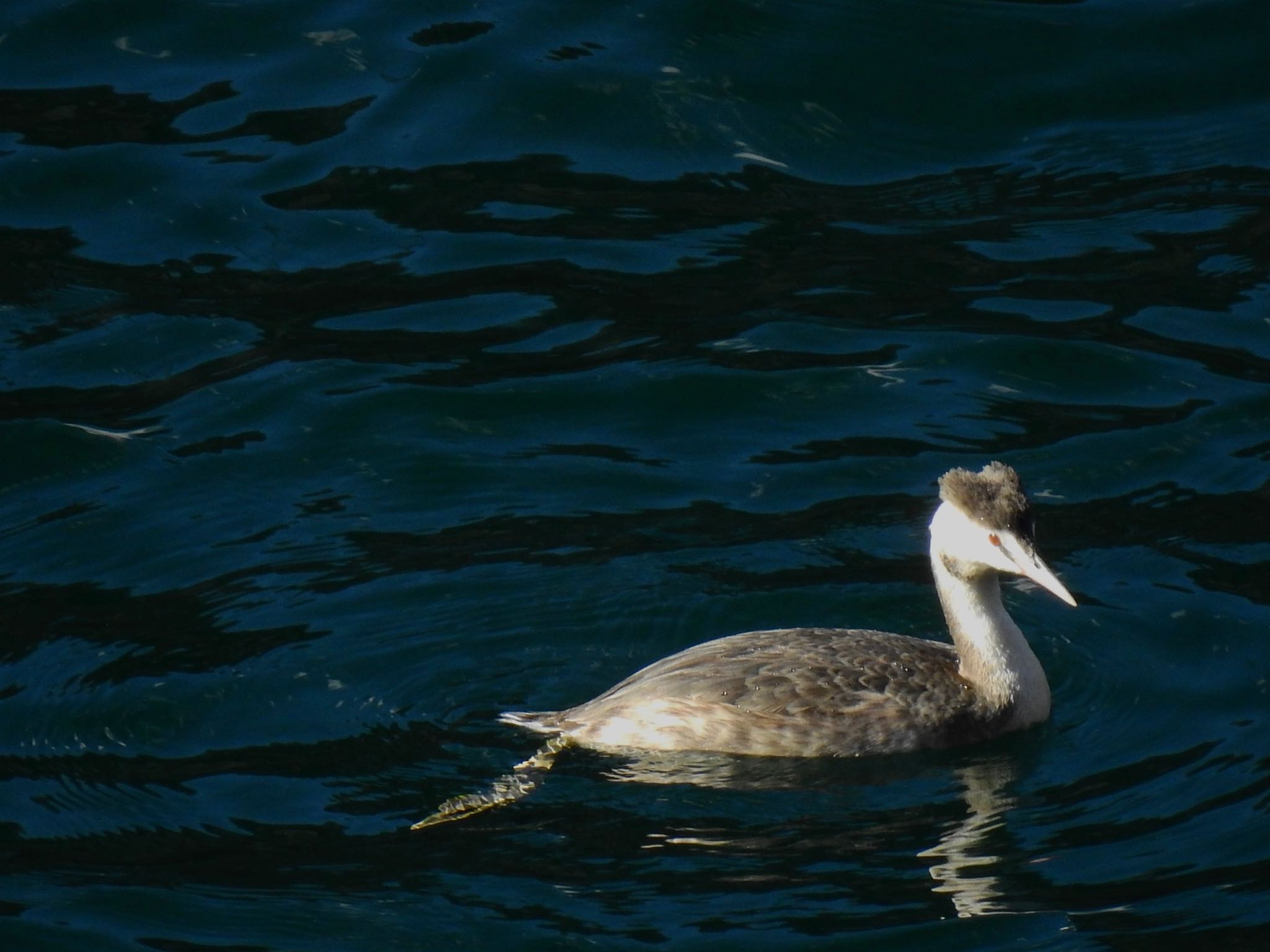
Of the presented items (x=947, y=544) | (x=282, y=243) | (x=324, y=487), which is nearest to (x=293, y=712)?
(x=324, y=487)

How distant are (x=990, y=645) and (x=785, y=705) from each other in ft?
2.88

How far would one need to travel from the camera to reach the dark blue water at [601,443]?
7188mm

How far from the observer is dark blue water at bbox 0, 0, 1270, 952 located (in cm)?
719

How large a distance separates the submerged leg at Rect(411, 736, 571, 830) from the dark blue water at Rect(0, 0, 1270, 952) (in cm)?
6

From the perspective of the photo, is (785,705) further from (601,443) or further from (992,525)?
(601,443)

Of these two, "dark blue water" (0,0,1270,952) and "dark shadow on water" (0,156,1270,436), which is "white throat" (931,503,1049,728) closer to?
"dark blue water" (0,0,1270,952)

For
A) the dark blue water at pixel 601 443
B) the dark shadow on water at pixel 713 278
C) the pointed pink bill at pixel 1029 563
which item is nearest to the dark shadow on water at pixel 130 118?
the dark blue water at pixel 601 443

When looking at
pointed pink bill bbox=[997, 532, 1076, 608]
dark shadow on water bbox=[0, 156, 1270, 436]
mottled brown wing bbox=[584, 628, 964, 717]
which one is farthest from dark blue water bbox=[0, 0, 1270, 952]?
pointed pink bill bbox=[997, 532, 1076, 608]

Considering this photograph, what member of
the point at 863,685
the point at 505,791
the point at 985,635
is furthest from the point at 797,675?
the point at 505,791

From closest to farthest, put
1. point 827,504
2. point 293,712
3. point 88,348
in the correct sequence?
point 293,712
point 827,504
point 88,348

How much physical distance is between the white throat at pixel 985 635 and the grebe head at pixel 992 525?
0.01 m

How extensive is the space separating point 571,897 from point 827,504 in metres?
3.22

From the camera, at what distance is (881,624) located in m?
9.08

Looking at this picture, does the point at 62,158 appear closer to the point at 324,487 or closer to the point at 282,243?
the point at 282,243
